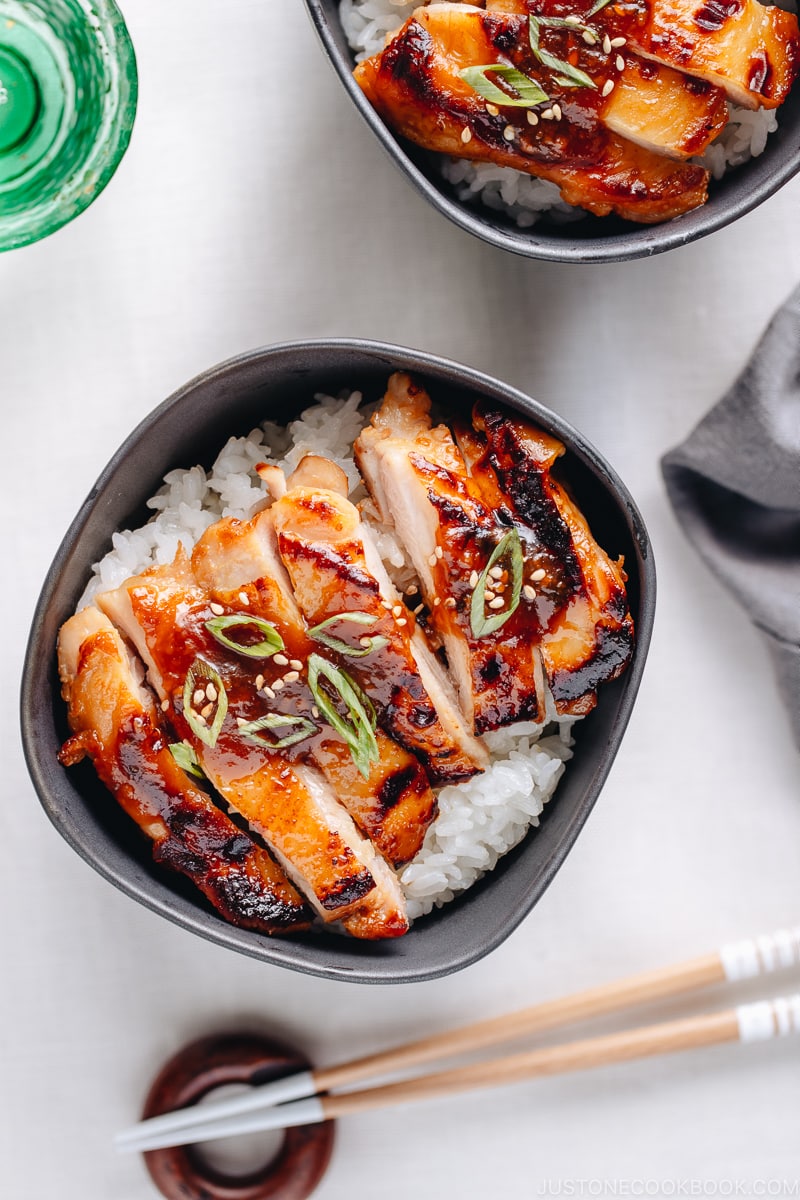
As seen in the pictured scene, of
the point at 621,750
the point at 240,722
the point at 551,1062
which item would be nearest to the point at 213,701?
the point at 240,722

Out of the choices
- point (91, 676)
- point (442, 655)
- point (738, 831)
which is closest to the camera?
point (91, 676)

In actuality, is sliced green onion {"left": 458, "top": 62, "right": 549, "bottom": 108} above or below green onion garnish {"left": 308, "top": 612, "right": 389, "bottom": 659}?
above

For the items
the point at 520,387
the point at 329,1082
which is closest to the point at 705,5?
the point at 520,387

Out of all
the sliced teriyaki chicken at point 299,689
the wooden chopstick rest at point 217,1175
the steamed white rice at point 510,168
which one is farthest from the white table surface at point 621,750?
the sliced teriyaki chicken at point 299,689

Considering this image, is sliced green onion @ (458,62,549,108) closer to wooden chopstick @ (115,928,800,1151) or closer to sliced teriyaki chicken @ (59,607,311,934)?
sliced teriyaki chicken @ (59,607,311,934)

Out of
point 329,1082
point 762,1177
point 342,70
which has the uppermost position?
point 342,70

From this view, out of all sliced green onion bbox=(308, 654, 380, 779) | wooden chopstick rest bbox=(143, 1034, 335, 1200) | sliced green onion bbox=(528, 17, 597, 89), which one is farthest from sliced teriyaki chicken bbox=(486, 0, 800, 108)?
wooden chopstick rest bbox=(143, 1034, 335, 1200)

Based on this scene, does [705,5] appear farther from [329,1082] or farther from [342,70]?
[329,1082]
